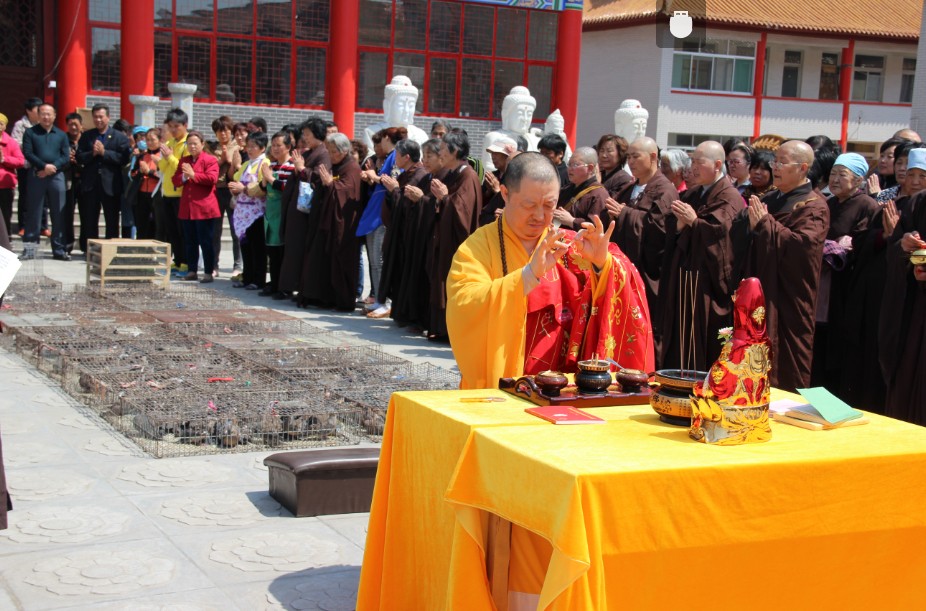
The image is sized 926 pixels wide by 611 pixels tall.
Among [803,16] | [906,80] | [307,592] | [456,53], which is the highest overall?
[803,16]

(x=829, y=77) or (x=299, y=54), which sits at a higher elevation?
(x=829, y=77)

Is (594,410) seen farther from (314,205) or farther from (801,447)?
(314,205)

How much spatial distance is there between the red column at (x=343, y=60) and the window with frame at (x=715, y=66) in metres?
13.0

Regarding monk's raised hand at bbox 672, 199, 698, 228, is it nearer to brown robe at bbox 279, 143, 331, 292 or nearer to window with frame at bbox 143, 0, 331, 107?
brown robe at bbox 279, 143, 331, 292

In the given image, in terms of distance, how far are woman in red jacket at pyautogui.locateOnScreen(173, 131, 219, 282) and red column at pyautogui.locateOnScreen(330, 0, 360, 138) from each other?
343 inches

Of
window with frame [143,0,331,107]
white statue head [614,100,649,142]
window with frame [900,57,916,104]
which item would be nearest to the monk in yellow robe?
white statue head [614,100,649,142]

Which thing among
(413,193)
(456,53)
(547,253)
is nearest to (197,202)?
(413,193)

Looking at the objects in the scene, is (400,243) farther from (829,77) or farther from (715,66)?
(829,77)

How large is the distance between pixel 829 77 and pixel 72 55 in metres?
22.7

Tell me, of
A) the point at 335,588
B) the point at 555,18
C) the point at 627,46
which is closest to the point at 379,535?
the point at 335,588

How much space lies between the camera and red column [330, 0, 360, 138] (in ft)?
65.7

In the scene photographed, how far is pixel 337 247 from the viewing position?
1008 centimetres

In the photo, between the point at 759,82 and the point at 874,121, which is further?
the point at 874,121

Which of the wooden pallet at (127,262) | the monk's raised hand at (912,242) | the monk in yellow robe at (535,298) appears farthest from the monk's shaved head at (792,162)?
the wooden pallet at (127,262)
